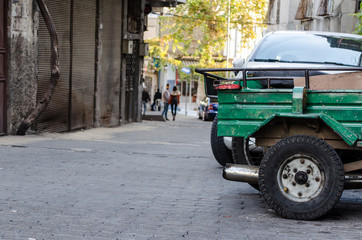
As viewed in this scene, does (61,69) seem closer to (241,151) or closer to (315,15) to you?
(241,151)

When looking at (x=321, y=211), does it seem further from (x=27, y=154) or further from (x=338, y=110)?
(x=27, y=154)

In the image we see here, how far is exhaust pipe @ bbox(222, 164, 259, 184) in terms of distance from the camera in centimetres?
688

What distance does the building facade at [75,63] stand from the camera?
15625 millimetres

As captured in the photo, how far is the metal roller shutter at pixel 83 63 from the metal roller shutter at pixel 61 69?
597mm

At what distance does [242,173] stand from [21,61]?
983 centimetres

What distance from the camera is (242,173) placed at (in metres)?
6.95

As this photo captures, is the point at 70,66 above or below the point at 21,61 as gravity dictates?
below

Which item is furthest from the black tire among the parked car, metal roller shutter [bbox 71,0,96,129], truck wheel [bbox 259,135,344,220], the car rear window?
the parked car

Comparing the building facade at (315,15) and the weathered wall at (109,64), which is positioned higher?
the building facade at (315,15)

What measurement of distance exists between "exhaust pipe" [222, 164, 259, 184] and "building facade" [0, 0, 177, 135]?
30.7 ft

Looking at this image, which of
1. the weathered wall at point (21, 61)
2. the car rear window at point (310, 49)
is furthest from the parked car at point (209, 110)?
the car rear window at point (310, 49)

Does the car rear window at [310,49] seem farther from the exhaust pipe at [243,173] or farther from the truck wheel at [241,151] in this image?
the exhaust pipe at [243,173]

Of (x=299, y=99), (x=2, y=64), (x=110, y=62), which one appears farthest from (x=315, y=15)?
(x=299, y=99)

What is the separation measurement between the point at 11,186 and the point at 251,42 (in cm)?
6036
